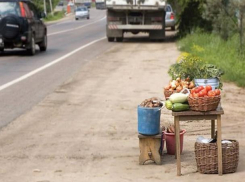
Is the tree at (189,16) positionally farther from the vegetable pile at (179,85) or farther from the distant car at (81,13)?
the distant car at (81,13)

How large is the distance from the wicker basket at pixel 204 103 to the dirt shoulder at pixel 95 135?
2.37 ft

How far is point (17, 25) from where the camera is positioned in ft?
78.5

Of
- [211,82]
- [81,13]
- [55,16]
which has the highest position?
[211,82]

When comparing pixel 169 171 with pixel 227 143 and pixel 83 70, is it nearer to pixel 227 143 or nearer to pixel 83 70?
pixel 227 143

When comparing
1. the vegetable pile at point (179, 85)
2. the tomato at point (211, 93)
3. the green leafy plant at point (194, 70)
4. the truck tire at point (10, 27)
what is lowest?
the truck tire at point (10, 27)


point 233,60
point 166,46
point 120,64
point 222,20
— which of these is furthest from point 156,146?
point 166,46

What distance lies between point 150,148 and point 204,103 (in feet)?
3.12

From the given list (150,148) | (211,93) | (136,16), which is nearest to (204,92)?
(211,93)

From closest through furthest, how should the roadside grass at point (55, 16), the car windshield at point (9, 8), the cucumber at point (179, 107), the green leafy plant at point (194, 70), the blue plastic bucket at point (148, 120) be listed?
the cucumber at point (179, 107) < the blue plastic bucket at point (148, 120) < the green leafy plant at point (194, 70) < the car windshield at point (9, 8) < the roadside grass at point (55, 16)

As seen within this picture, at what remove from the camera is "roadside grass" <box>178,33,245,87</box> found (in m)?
16.6

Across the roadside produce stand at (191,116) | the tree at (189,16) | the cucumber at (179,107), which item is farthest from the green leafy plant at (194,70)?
the tree at (189,16)

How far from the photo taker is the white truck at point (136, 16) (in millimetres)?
31422

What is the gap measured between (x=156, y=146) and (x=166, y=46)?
21.1 metres

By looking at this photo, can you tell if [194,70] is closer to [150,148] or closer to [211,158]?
[150,148]
